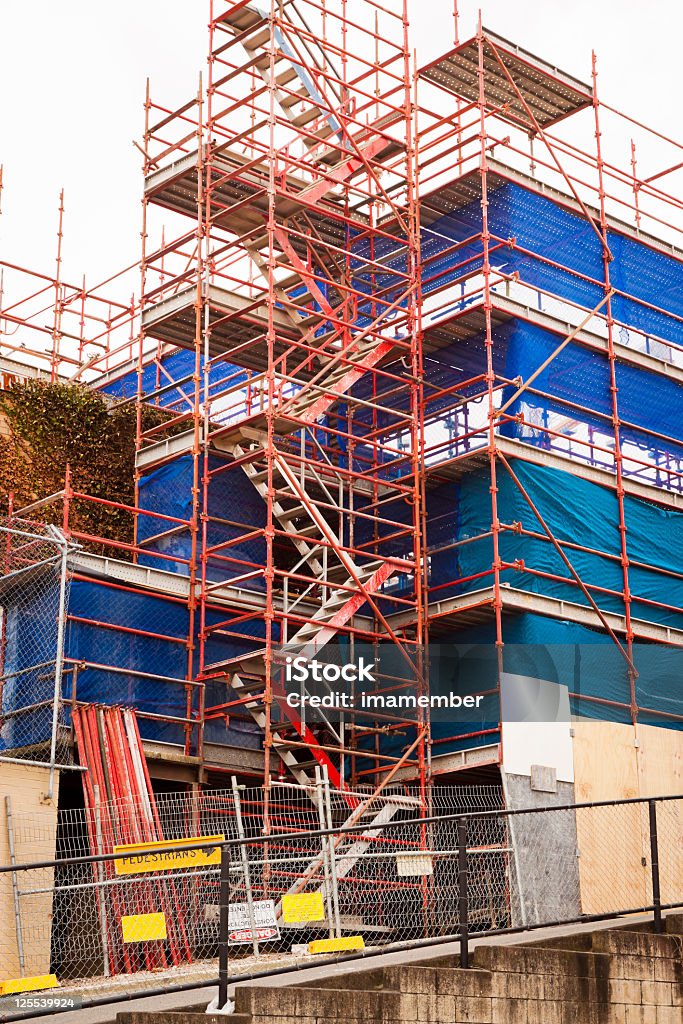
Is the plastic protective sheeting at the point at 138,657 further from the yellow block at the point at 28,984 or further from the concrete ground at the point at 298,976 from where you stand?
the concrete ground at the point at 298,976

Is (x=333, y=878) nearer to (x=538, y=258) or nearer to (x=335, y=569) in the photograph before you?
(x=335, y=569)

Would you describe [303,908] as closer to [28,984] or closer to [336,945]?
[336,945]

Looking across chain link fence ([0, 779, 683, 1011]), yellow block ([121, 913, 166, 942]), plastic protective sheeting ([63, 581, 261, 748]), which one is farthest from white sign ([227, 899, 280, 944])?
plastic protective sheeting ([63, 581, 261, 748])

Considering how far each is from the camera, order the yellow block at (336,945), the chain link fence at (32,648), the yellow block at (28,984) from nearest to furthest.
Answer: the yellow block at (28,984), the yellow block at (336,945), the chain link fence at (32,648)

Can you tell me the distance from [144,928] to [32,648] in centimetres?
675

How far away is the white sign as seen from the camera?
646 inches

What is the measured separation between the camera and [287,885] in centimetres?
1969

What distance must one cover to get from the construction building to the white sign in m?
2.67

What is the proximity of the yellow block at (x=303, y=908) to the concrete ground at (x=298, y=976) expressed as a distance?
1.18 m

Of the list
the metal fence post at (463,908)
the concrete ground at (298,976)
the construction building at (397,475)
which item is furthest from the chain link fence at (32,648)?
the metal fence post at (463,908)

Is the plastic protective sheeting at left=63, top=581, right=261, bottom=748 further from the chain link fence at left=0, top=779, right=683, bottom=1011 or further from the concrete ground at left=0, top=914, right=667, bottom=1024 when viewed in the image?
the concrete ground at left=0, top=914, right=667, bottom=1024

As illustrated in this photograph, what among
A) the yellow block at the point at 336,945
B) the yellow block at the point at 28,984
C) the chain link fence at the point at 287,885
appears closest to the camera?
the yellow block at the point at 28,984

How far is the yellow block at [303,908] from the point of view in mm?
15055

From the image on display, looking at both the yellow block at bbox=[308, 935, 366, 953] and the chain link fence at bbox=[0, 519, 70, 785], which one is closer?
the yellow block at bbox=[308, 935, 366, 953]
